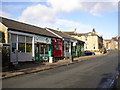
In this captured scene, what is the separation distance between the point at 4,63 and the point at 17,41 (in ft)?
13.8

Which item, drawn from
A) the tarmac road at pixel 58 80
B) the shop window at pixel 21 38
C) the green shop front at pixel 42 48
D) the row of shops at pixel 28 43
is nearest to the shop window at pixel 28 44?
the row of shops at pixel 28 43

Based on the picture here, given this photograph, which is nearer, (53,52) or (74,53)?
(53,52)

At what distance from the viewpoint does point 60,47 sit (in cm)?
2817

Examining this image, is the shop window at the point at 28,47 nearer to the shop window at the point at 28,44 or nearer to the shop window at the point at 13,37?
the shop window at the point at 28,44

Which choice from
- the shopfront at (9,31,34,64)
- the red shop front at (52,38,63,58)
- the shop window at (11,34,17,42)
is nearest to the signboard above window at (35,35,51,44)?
the shopfront at (9,31,34,64)

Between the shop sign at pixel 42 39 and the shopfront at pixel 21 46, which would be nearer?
the shopfront at pixel 21 46

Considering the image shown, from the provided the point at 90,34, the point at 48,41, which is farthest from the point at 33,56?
the point at 90,34

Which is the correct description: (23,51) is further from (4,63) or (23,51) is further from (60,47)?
(60,47)

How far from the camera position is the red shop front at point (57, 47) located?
2608cm

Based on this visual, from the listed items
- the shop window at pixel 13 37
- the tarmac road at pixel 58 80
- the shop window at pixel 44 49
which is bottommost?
the tarmac road at pixel 58 80

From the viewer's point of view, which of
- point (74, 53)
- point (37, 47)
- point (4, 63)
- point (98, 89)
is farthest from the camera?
point (74, 53)

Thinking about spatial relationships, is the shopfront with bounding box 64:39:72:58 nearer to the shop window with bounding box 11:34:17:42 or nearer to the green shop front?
the green shop front

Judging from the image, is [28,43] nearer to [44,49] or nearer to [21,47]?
[21,47]

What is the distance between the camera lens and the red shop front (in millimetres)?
26078
